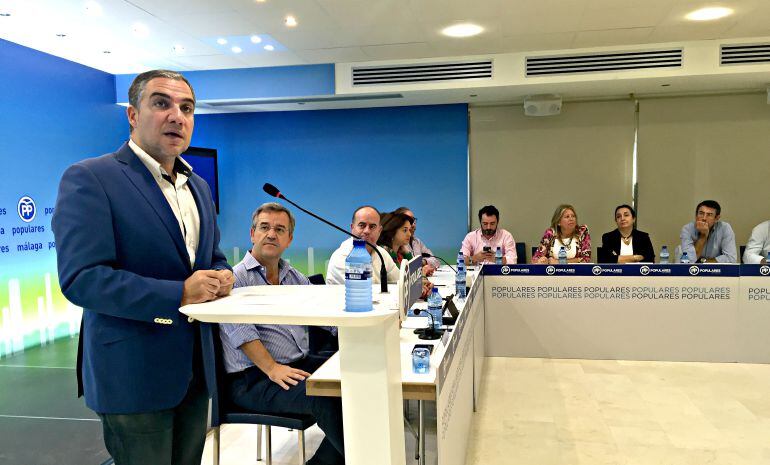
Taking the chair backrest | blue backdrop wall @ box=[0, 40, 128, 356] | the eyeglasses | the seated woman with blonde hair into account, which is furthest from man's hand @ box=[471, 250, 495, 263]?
blue backdrop wall @ box=[0, 40, 128, 356]

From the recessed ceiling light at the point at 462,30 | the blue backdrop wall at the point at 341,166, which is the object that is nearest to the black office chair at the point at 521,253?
the blue backdrop wall at the point at 341,166

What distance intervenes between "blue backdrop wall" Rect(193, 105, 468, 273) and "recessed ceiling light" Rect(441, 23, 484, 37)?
1.95 m

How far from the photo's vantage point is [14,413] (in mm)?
3154

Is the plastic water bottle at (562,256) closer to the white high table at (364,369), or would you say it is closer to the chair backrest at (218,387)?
the chair backrest at (218,387)

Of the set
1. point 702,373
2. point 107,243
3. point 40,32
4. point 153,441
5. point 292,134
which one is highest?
point 40,32

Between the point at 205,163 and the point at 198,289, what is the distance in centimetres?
599

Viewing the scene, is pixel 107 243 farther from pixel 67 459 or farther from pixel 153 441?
pixel 67 459

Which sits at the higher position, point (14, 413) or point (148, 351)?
point (148, 351)

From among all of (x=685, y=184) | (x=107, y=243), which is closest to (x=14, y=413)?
(x=107, y=243)

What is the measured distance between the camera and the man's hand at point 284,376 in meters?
2.20

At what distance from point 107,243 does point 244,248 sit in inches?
248

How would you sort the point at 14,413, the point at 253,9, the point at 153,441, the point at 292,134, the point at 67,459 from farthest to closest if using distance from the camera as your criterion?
the point at 292,134 → the point at 253,9 → the point at 14,413 → the point at 67,459 → the point at 153,441

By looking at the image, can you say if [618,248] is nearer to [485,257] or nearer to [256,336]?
[485,257]

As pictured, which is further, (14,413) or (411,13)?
(411,13)
